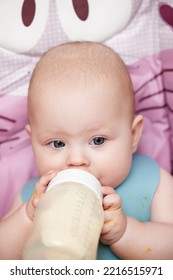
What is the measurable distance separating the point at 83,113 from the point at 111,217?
238 mm

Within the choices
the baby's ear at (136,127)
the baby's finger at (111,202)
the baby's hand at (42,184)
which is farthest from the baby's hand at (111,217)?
Result: the baby's ear at (136,127)

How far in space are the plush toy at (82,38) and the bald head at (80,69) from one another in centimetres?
16

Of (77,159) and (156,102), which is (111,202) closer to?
(77,159)

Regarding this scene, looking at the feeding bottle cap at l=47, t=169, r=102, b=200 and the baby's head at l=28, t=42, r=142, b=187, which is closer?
the feeding bottle cap at l=47, t=169, r=102, b=200

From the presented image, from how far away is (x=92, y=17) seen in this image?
1.26m

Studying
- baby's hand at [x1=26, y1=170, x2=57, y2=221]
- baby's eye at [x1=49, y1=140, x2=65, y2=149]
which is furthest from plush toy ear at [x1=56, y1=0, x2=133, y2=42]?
baby's hand at [x1=26, y1=170, x2=57, y2=221]

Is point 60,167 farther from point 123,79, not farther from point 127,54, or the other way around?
point 127,54

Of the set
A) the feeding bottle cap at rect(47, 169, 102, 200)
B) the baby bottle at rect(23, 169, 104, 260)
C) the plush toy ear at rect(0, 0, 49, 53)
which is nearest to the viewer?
the baby bottle at rect(23, 169, 104, 260)

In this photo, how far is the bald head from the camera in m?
1.03

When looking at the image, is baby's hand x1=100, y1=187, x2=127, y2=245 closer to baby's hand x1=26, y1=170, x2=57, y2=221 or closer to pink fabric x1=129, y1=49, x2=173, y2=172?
baby's hand x1=26, y1=170, x2=57, y2=221

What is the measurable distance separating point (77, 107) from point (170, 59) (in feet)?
1.32

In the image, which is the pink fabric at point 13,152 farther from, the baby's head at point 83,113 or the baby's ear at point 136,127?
the baby's ear at point 136,127

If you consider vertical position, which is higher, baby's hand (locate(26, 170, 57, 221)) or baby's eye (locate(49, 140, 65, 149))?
baby's eye (locate(49, 140, 65, 149))

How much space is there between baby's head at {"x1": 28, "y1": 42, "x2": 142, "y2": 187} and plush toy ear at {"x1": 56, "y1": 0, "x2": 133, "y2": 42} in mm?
172
